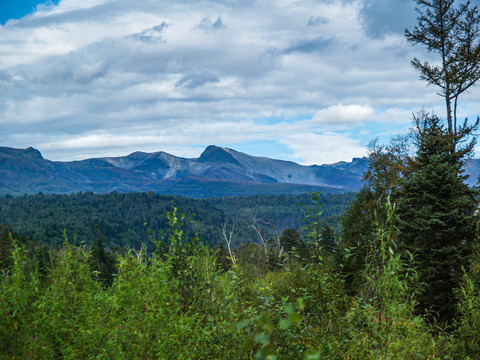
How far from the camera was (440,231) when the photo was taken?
13.2 metres

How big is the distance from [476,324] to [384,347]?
163 inches

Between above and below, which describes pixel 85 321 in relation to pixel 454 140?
below

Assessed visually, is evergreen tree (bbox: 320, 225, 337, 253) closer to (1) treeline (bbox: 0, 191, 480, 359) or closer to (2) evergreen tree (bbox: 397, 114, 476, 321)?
(1) treeline (bbox: 0, 191, 480, 359)

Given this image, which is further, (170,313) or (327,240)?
(327,240)

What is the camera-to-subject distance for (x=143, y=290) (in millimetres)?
4320

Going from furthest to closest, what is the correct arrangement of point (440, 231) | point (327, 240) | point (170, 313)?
point (327, 240) < point (440, 231) < point (170, 313)

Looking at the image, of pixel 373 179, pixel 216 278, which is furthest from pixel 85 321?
pixel 373 179

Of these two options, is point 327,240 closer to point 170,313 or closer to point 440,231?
point 440,231

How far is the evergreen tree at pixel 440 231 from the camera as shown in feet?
41.5

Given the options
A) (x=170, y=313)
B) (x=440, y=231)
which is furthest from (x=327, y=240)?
(x=170, y=313)

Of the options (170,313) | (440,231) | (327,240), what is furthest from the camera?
(327,240)

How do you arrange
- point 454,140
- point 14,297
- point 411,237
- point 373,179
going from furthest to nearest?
point 373,179 < point 454,140 < point 411,237 < point 14,297

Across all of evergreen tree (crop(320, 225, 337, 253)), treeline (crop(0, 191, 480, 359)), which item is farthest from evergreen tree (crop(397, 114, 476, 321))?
treeline (crop(0, 191, 480, 359))

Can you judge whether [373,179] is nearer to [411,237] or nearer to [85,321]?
[411,237]
